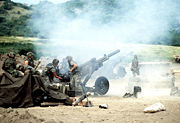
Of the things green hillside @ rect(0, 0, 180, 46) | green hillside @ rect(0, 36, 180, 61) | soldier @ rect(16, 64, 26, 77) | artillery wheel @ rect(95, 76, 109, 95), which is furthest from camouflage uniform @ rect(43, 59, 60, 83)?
green hillside @ rect(0, 36, 180, 61)

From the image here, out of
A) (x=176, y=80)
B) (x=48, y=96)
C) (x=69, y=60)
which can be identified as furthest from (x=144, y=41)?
Result: (x=48, y=96)

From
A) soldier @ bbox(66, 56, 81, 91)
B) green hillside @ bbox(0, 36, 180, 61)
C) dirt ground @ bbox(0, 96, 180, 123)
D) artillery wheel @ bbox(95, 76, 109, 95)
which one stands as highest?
green hillside @ bbox(0, 36, 180, 61)

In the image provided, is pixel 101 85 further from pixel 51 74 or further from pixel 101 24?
pixel 101 24


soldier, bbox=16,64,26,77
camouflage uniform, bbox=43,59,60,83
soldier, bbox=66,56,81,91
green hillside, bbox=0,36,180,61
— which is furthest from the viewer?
green hillside, bbox=0,36,180,61

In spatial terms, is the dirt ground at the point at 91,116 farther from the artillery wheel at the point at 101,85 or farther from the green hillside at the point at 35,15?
the green hillside at the point at 35,15

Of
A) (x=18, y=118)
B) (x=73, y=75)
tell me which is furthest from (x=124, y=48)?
(x=18, y=118)

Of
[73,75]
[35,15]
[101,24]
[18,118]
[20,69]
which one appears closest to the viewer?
[18,118]

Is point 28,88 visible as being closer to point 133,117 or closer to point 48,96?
point 48,96

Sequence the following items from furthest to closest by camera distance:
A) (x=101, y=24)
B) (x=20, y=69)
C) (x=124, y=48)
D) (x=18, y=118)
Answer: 1. (x=124, y=48)
2. (x=101, y=24)
3. (x=20, y=69)
4. (x=18, y=118)

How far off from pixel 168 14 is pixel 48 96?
904 cm

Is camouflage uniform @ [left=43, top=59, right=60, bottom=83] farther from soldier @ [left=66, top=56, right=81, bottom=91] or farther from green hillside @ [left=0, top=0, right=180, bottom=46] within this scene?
green hillside @ [left=0, top=0, right=180, bottom=46]

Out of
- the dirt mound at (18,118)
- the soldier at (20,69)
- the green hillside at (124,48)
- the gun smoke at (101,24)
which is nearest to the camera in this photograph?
the dirt mound at (18,118)

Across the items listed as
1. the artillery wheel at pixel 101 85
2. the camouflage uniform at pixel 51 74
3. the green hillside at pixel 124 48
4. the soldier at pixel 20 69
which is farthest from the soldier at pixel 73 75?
the green hillside at pixel 124 48

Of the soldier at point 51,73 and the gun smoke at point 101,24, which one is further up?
the gun smoke at point 101,24
